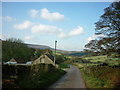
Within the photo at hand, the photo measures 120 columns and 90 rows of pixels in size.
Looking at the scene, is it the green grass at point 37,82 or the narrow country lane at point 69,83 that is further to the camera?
the narrow country lane at point 69,83

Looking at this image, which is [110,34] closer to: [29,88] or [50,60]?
[29,88]

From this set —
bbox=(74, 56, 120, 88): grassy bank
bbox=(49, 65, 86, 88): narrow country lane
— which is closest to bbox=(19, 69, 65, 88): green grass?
bbox=(49, 65, 86, 88): narrow country lane

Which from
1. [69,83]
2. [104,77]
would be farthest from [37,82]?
[104,77]

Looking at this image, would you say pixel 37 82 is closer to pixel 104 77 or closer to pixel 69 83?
pixel 69 83

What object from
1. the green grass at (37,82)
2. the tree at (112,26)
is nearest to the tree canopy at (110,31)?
the tree at (112,26)

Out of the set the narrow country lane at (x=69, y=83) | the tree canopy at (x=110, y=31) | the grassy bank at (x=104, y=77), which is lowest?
the narrow country lane at (x=69, y=83)

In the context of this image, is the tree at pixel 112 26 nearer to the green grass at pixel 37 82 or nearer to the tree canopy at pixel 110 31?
the tree canopy at pixel 110 31

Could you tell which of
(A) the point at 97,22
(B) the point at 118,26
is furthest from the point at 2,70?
(B) the point at 118,26

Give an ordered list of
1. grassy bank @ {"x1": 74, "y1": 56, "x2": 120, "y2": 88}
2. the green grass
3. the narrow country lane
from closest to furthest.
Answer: the green grass
grassy bank @ {"x1": 74, "y1": 56, "x2": 120, "y2": 88}
the narrow country lane

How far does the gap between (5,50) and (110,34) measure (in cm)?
3511

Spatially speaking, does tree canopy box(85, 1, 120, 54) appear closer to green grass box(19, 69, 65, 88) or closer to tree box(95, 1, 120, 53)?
tree box(95, 1, 120, 53)

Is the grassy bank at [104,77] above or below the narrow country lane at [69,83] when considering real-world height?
above

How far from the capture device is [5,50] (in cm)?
4550

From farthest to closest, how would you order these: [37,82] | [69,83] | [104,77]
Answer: [104,77] < [69,83] < [37,82]
